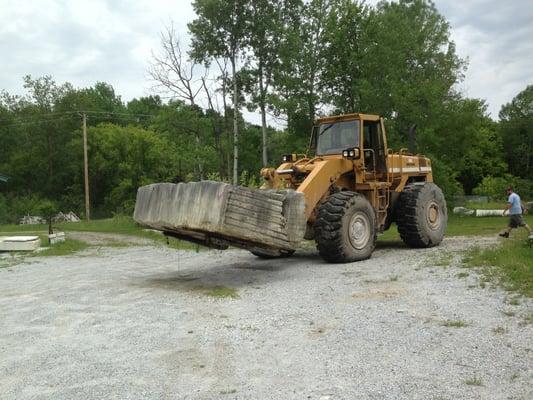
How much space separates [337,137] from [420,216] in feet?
8.53

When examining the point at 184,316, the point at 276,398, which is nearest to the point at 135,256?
the point at 184,316

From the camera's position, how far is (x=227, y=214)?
27.5 feet

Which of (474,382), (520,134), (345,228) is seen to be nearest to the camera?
(474,382)

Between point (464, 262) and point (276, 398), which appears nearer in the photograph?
point (276, 398)

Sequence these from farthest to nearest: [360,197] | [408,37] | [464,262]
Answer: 1. [408,37]
2. [360,197]
3. [464,262]

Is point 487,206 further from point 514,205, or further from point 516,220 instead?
point 516,220

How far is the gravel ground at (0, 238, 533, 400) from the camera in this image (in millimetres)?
4680

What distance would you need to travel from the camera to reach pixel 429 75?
31.3 metres

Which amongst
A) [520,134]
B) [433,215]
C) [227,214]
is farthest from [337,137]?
[520,134]

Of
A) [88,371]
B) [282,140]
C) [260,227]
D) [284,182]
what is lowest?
[88,371]

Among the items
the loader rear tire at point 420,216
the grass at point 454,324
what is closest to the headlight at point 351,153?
the loader rear tire at point 420,216

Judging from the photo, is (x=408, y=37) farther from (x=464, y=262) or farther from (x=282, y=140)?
(x=464, y=262)

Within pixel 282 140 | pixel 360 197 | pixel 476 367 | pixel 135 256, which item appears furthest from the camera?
pixel 282 140

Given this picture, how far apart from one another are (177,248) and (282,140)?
60.6 feet
